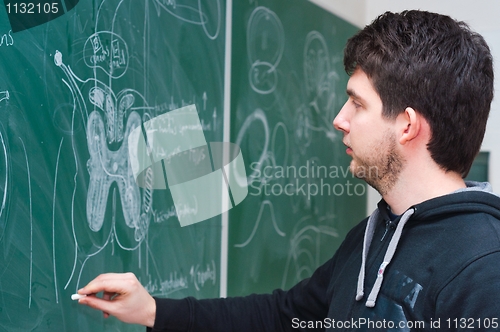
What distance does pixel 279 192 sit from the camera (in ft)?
8.04

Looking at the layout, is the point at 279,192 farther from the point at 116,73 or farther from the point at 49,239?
the point at 49,239

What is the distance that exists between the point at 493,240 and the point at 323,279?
1.53ft

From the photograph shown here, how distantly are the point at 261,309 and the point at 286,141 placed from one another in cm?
112

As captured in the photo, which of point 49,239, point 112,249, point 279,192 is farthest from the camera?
point 279,192

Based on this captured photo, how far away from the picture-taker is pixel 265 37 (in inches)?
92.8

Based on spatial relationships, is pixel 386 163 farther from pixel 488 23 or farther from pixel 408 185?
pixel 488 23

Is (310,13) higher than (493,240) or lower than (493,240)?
higher

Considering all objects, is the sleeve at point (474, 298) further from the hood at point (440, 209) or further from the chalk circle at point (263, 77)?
the chalk circle at point (263, 77)

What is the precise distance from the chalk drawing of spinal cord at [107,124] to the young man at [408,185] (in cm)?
34

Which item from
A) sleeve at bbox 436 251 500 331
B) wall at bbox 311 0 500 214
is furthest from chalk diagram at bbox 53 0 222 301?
wall at bbox 311 0 500 214

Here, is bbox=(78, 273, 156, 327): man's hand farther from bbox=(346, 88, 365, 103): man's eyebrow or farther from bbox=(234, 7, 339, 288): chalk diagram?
bbox=(234, 7, 339, 288): chalk diagram

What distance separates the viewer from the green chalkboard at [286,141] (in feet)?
7.25

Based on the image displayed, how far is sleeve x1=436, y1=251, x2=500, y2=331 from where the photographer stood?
104 cm

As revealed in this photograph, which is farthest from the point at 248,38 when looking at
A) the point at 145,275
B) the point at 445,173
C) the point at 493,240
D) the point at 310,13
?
the point at 493,240
